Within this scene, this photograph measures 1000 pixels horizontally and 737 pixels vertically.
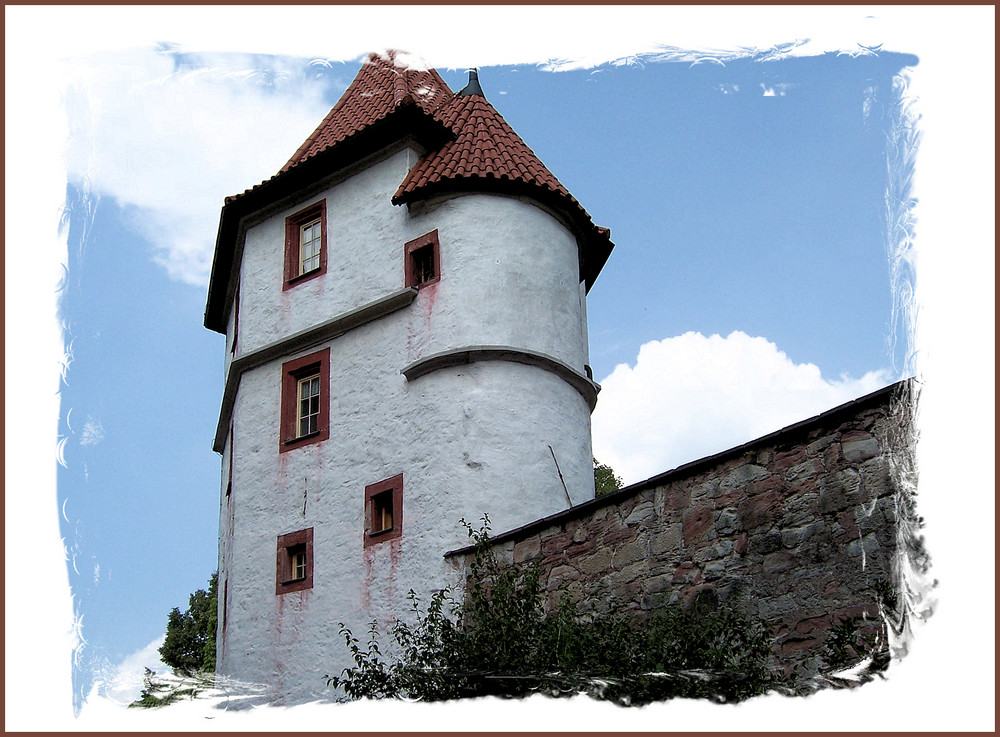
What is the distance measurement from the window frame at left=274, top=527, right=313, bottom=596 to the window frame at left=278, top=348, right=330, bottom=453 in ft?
4.89

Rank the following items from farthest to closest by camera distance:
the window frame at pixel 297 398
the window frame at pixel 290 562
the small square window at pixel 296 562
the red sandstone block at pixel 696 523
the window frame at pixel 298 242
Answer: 1. the window frame at pixel 298 242
2. the window frame at pixel 297 398
3. the small square window at pixel 296 562
4. the window frame at pixel 290 562
5. the red sandstone block at pixel 696 523

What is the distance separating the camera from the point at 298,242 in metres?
20.8

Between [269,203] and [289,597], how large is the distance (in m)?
7.32

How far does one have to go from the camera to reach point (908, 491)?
10.9 metres

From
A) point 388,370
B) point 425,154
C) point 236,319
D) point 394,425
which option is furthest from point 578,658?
point 236,319

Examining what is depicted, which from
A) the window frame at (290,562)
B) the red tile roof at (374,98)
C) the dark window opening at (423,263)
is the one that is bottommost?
the window frame at (290,562)

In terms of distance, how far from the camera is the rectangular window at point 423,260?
18703mm

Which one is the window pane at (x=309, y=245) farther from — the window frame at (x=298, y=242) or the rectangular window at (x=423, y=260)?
the rectangular window at (x=423, y=260)

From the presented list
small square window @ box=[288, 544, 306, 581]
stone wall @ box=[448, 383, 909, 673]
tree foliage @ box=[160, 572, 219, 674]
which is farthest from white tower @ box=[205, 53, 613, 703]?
tree foliage @ box=[160, 572, 219, 674]

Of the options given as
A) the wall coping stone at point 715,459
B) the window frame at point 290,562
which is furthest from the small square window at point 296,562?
the wall coping stone at point 715,459

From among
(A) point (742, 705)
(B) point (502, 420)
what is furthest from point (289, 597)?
(A) point (742, 705)

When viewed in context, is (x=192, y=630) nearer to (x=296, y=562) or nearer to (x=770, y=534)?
(x=296, y=562)

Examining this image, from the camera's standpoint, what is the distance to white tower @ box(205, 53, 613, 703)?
55.0 feet

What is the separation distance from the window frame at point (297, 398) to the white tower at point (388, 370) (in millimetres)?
29
